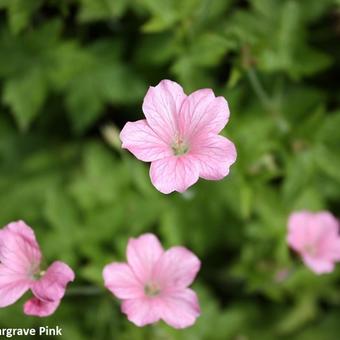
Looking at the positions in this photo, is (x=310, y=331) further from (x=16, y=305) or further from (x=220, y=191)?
(x=16, y=305)

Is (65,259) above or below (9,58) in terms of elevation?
below

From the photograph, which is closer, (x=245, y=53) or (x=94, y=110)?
(x=245, y=53)

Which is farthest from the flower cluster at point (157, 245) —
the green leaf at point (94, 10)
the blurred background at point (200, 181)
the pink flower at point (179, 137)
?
the green leaf at point (94, 10)

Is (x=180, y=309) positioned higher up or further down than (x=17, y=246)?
further down

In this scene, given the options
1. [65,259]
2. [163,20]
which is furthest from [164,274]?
[163,20]

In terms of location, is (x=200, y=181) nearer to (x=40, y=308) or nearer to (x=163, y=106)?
(x=163, y=106)

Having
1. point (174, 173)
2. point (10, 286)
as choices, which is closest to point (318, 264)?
point (174, 173)

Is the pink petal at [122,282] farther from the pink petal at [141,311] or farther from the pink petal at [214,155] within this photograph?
the pink petal at [214,155]
